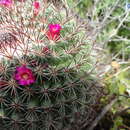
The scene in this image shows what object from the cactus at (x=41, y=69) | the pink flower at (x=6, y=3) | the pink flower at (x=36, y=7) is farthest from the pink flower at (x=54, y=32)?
the pink flower at (x=6, y=3)

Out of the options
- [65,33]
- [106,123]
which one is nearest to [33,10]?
[65,33]

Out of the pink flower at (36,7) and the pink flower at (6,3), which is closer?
the pink flower at (36,7)

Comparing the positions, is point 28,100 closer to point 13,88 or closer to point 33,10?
point 13,88

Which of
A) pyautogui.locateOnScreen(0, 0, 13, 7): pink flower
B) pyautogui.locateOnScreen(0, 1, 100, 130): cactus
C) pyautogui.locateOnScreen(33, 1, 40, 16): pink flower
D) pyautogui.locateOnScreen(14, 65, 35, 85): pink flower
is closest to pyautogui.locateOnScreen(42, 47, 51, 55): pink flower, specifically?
pyautogui.locateOnScreen(0, 1, 100, 130): cactus

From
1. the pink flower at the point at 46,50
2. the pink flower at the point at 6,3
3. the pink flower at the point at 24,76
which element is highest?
the pink flower at the point at 6,3

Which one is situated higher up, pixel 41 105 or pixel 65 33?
pixel 65 33

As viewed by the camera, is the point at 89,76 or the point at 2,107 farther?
the point at 89,76

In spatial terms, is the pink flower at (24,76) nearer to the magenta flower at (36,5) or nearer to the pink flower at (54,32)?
the pink flower at (54,32)
